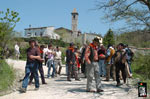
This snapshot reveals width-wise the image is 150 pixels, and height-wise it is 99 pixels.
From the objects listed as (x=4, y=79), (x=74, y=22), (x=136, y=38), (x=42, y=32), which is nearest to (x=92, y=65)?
(x=136, y=38)

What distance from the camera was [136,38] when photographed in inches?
385

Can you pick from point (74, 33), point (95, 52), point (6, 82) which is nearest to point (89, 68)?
point (95, 52)

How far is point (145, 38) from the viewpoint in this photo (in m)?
9.95

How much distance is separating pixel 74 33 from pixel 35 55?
309 feet

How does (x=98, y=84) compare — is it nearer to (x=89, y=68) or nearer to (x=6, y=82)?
(x=89, y=68)

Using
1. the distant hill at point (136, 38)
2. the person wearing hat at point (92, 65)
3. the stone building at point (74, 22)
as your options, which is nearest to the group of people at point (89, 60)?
the person wearing hat at point (92, 65)

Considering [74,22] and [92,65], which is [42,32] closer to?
[74,22]

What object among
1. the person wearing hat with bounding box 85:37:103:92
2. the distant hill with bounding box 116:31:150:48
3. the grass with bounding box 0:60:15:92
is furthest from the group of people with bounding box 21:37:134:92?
the grass with bounding box 0:60:15:92

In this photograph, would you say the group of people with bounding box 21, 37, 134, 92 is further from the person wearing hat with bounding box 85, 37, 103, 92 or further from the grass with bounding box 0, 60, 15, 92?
the grass with bounding box 0, 60, 15, 92

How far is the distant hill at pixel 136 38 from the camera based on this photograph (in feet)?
30.5

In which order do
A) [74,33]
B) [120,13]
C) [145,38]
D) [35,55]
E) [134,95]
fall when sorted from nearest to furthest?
1. [134,95]
2. [35,55]
3. [120,13]
4. [145,38]
5. [74,33]

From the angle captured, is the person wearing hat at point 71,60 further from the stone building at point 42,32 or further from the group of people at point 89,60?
the stone building at point 42,32

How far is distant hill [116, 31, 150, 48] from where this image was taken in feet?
30.5

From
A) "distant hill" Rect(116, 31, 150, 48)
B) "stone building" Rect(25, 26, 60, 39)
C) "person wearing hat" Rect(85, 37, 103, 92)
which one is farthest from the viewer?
"stone building" Rect(25, 26, 60, 39)
